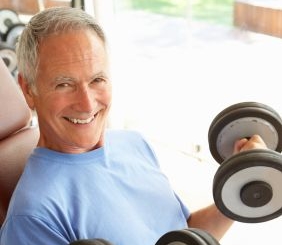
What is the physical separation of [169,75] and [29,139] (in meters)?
2.21

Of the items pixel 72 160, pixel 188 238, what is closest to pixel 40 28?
pixel 72 160

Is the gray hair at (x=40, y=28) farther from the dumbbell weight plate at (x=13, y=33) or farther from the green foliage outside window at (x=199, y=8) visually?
the dumbbell weight plate at (x=13, y=33)

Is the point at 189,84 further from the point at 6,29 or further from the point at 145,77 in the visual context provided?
the point at 6,29

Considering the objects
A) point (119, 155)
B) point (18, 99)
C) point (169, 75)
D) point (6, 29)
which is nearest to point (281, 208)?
point (119, 155)

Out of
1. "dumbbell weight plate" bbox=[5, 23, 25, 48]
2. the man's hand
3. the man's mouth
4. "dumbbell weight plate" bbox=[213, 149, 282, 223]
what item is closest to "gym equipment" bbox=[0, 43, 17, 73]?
"dumbbell weight plate" bbox=[5, 23, 25, 48]

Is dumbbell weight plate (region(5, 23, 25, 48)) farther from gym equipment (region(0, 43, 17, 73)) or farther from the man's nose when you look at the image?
the man's nose

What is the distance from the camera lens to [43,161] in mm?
934

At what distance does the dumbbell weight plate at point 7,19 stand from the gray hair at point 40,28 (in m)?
1.81

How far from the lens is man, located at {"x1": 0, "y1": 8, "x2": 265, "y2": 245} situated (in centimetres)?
84

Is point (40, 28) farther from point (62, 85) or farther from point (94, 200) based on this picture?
point (94, 200)

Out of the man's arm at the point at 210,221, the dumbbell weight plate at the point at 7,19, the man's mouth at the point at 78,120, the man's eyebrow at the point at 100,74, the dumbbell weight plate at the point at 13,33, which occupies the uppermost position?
the man's eyebrow at the point at 100,74

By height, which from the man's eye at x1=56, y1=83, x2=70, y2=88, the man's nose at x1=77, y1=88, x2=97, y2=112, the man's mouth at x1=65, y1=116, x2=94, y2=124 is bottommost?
the man's mouth at x1=65, y1=116, x2=94, y2=124

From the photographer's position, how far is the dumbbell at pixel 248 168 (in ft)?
2.80

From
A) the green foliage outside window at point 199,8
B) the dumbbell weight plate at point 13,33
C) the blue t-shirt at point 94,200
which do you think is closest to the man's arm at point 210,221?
the blue t-shirt at point 94,200
